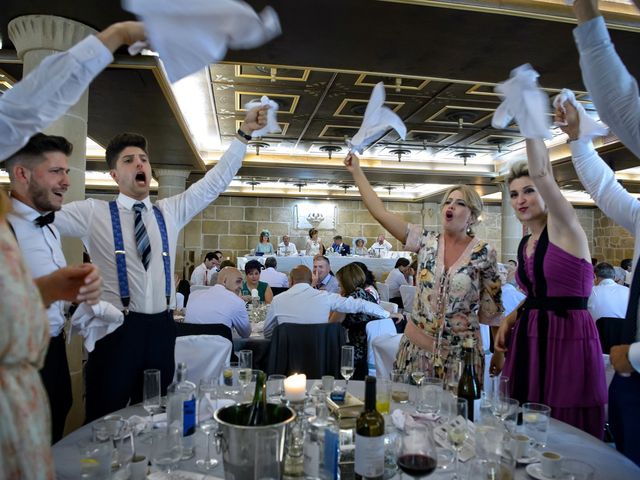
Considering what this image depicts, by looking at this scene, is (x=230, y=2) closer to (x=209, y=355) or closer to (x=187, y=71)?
(x=187, y=71)

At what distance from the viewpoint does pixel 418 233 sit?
7.99ft

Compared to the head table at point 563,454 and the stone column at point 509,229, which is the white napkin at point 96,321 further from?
the stone column at point 509,229

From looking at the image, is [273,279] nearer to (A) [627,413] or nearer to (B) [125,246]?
(B) [125,246]

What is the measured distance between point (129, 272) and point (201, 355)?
27.5 inches

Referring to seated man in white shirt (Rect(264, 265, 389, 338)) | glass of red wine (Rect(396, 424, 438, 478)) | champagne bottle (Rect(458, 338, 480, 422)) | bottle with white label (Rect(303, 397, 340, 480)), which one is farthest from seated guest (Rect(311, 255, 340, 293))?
glass of red wine (Rect(396, 424, 438, 478))

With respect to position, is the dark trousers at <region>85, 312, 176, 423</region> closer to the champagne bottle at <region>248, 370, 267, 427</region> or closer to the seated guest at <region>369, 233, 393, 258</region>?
the champagne bottle at <region>248, 370, 267, 427</region>

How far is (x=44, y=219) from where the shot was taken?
1927 millimetres

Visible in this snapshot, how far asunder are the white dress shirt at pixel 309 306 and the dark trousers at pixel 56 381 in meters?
1.77

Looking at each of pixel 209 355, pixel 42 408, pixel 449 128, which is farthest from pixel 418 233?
pixel 449 128

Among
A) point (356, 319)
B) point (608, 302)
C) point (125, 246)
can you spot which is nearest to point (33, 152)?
point (125, 246)

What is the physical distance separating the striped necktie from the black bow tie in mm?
335

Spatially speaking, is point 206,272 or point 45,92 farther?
point 206,272

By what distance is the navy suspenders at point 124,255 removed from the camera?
2.04 m

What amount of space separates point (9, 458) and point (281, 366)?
2.70m
